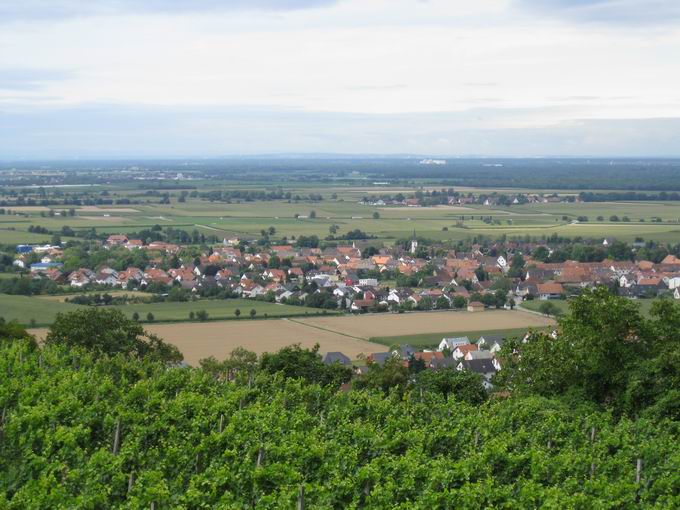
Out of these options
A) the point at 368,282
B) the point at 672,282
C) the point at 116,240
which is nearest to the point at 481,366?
the point at 368,282

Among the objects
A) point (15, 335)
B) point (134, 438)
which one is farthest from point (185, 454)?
point (15, 335)

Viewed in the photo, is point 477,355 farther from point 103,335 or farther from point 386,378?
A: point 103,335

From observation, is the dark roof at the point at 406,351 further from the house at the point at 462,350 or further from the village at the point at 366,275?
the village at the point at 366,275

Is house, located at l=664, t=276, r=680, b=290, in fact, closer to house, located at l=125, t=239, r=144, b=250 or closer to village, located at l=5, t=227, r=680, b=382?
village, located at l=5, t=227, r=680, b=382

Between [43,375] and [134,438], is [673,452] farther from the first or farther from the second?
[43,375]

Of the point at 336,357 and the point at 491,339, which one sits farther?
the point at 491,339

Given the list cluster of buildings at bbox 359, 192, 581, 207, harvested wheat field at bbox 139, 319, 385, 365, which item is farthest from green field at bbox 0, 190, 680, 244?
harvested wheat field at bbox 139, 319, 385, 365

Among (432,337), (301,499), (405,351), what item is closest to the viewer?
(301,499)
